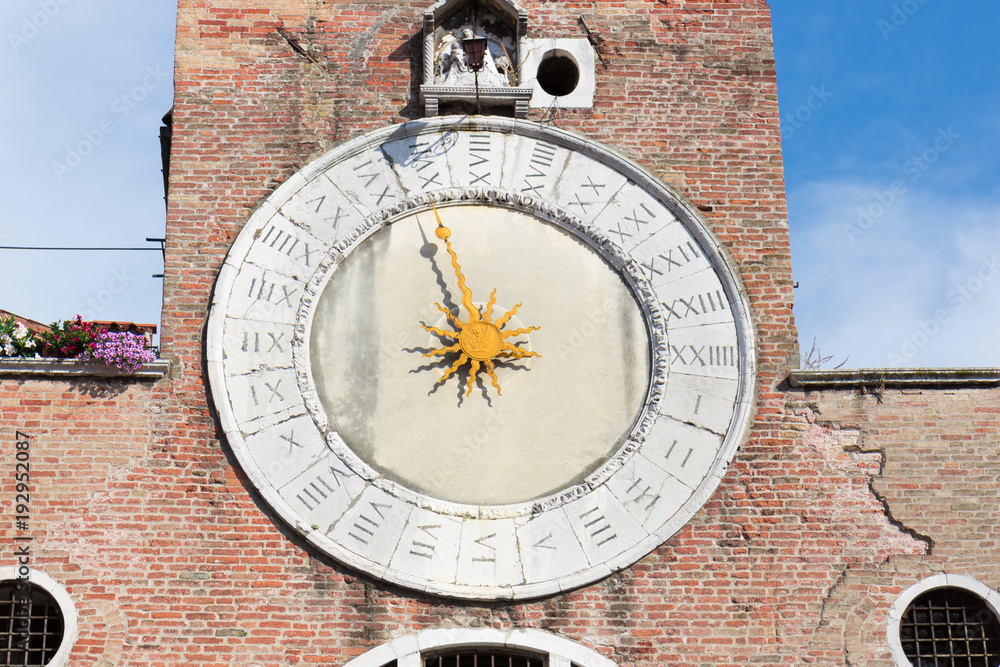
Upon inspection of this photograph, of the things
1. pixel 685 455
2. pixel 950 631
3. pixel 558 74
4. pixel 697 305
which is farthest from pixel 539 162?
pixel 950 631

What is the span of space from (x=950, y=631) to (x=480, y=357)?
14.3 ft

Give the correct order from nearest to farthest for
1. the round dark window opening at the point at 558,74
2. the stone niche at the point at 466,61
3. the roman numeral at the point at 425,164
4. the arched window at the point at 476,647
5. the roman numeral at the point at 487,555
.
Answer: the arched window at the point at 476,647 → the roman numeral at the point at 487,555 → the roman numeral at the point at 425,164 → the stone niche at the point at 466,61 → the round dark window opening at the point at 558,74

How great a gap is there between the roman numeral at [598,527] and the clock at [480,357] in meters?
0.02

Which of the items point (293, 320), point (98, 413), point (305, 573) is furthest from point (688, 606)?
point (98, 413)

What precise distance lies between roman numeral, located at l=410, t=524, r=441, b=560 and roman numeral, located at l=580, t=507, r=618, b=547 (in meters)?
1.20

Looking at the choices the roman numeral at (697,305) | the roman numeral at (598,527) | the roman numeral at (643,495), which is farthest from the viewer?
the roman numeral at (697,305)

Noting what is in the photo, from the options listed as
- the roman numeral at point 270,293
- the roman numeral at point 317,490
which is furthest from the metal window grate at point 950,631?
the roman numeral at point 270,293

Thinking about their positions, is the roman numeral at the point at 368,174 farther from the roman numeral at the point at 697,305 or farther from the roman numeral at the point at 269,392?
the roman numeral at the point at 697,305

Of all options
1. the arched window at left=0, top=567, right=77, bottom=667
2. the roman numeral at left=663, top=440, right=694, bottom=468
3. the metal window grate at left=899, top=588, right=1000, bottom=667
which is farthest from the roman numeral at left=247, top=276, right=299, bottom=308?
the metal window grate at left=899, top=588, right=1000, bottom=667

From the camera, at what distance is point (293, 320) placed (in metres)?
11.5

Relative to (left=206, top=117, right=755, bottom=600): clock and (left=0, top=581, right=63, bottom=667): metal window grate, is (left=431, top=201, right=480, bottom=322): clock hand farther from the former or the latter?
(left=0, top=581, right=63, bottom=667): metal window grate

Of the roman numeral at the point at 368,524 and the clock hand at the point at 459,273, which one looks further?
the clock hand at the point at 459,273

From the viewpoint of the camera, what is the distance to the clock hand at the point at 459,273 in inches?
458

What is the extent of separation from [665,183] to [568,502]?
3053 mm
